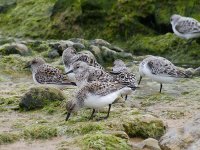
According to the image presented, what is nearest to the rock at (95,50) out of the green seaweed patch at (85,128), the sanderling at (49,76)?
the sanderling at (49,76)

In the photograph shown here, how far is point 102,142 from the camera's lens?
9688mm

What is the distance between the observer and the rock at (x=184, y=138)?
9312 millimetres

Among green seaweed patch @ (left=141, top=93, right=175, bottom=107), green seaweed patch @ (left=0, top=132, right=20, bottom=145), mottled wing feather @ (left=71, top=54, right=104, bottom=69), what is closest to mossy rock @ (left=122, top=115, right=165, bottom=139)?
green seaweed patch @ (left=0, top=132, right=20, bottom=145)

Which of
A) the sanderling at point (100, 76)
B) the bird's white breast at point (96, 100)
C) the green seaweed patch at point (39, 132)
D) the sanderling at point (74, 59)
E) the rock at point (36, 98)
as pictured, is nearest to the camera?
the green seaweed patch at point (39, 132)

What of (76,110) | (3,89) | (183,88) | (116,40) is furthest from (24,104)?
(116,40)

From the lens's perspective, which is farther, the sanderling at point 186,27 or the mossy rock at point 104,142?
the sanderling at point 186,27

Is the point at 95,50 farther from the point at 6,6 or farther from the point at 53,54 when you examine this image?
the point at 6,6

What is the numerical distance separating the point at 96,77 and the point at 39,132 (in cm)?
257

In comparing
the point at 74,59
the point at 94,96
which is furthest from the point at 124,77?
the point at 74,59

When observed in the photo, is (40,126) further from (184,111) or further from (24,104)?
(184,111)

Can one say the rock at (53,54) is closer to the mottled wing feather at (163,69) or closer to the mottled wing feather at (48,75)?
the mottled wing feather at (48,75)

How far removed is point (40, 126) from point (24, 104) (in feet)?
5.94

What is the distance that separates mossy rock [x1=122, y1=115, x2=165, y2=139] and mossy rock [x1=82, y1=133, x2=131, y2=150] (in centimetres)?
74

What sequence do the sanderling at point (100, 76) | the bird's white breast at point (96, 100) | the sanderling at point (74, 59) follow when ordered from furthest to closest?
the sanderling at point (74, 59) → the sanderling at point (100, 76) → the bird's white breast at point (96, 100)
